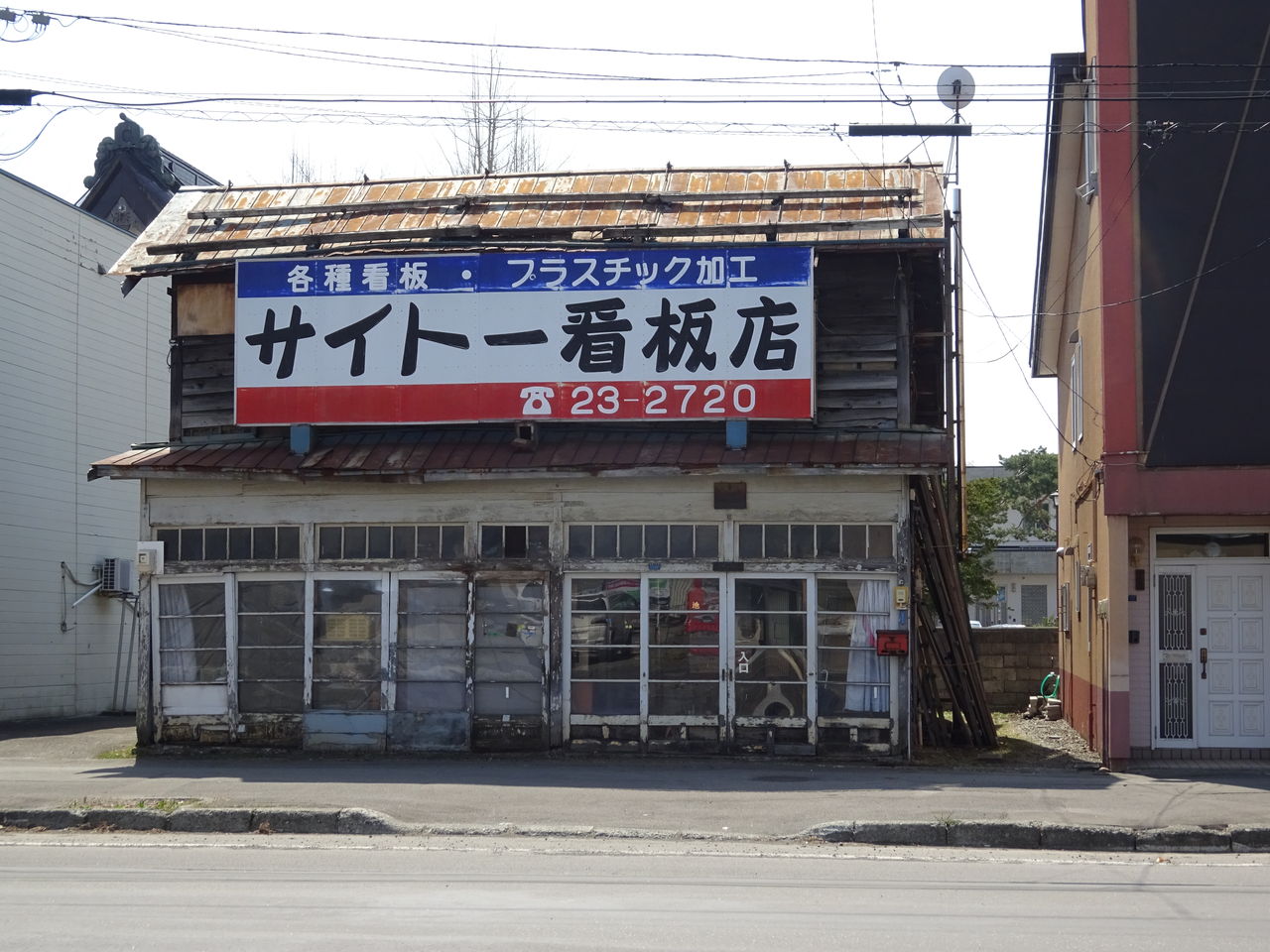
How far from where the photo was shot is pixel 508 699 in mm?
15344

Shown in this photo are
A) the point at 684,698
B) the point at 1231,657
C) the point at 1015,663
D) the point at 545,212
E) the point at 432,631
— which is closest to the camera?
the point at 1231,657

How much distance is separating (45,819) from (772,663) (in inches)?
291

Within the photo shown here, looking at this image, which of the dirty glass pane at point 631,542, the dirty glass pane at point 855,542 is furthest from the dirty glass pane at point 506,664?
the dirty glass pane at point 855,542

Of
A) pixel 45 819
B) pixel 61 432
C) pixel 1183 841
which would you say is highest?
pixel 61 432

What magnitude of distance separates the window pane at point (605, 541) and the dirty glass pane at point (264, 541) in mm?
3819

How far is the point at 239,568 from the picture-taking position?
15812 millimetres

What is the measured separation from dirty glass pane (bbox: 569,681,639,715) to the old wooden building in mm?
27

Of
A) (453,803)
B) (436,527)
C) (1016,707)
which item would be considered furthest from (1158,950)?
(1016,707)

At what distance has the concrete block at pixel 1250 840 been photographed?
10.3 metres

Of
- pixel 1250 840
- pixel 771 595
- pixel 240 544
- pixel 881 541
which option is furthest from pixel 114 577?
pixel 1250 840

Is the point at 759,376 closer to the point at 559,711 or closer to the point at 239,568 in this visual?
the point at 559,711

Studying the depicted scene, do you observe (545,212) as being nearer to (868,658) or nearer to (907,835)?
(868,658)

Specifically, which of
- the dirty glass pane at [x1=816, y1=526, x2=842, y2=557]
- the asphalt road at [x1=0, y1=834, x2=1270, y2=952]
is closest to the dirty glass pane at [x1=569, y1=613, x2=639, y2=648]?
the dirty glass pane at [x1=816, y1=526, x2=842, y2=557]

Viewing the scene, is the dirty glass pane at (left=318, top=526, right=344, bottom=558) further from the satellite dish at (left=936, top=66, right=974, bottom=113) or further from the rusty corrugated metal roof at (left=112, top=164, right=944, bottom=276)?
the satellite dish at (left=936, top=66, right=974, bottom=113)
